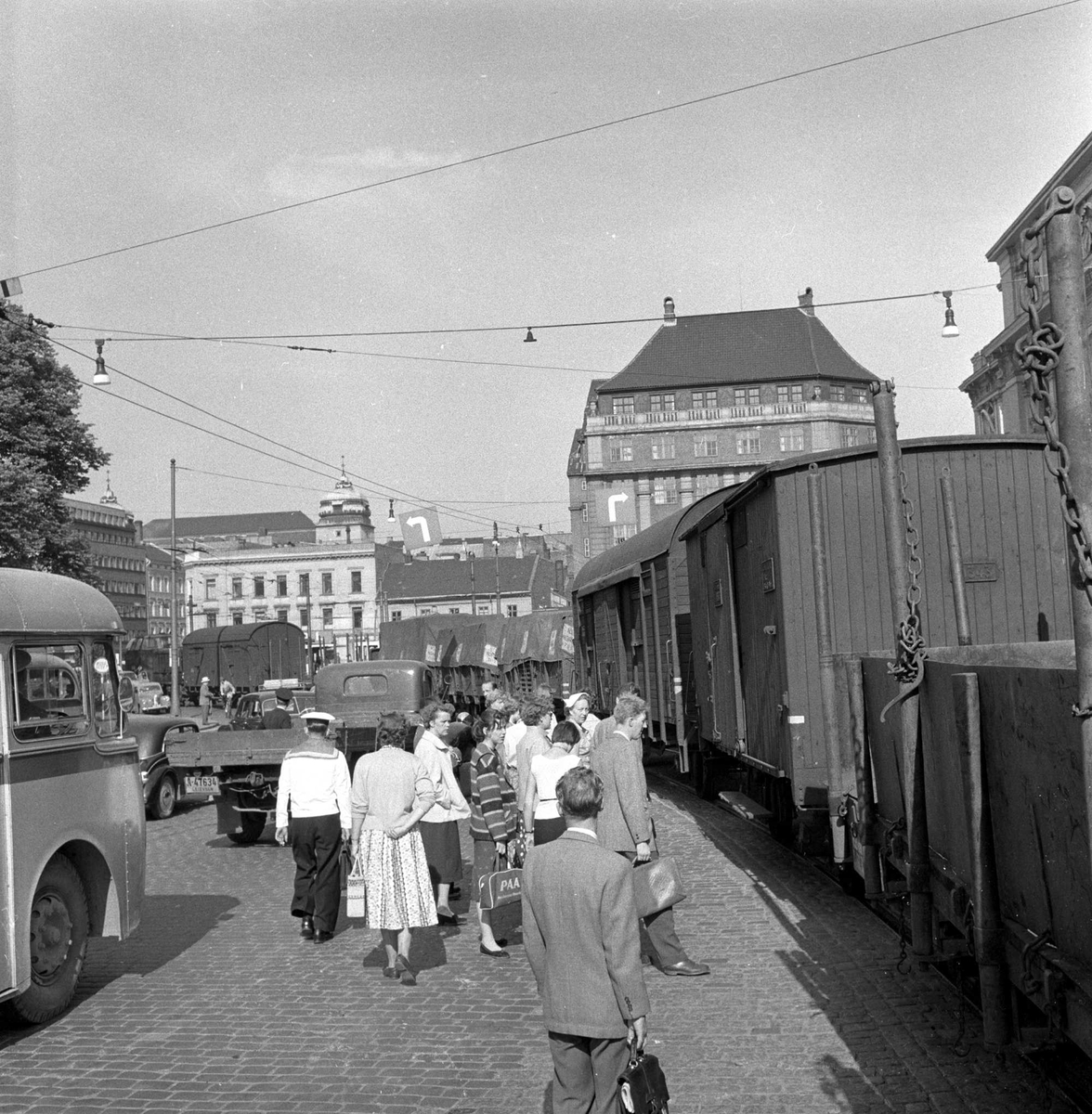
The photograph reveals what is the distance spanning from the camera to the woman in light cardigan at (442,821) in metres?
10.0

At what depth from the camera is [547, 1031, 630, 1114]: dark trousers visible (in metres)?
4.66

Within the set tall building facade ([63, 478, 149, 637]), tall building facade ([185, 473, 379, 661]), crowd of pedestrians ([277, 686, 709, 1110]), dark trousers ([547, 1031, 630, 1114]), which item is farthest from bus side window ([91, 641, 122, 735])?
tall building facade ([185, 473, 379, 661])

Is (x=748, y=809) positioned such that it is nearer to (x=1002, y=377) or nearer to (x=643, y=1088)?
(x=643, y=1088)

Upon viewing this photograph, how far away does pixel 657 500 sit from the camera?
9625 centimetres

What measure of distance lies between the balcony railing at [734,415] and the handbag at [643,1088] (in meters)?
93.0

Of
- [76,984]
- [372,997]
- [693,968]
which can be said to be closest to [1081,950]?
[693,968]

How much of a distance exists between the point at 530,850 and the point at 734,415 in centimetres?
9217

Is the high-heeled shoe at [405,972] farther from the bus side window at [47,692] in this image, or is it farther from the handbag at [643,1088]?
the handbag at [643,1088]

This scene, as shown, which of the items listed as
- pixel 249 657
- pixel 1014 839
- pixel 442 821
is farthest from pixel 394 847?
pixel 249 657

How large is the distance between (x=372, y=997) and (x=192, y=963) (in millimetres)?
→ 1767

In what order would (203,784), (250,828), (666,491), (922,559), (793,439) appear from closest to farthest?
1. (922,559)
2. (203,784)
3. (250,828)
4. (793,439)
5. (666,491)

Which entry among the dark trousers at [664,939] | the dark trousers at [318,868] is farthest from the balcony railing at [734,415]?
the dark trousers at [664,939]

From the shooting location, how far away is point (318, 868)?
965 cm

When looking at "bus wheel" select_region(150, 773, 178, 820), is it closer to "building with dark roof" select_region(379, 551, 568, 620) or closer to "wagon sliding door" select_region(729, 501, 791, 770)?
"wagon sliding door" select_region(729, 501, 791, 770)
